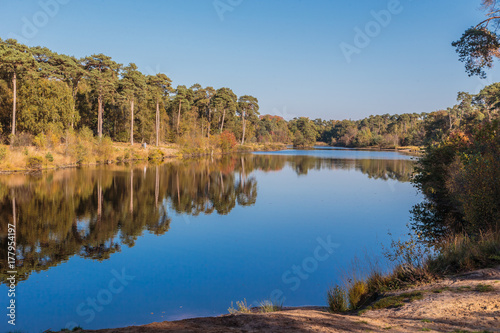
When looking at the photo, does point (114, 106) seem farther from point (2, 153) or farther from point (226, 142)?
point (2, 153)

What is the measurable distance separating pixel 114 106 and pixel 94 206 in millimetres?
40834

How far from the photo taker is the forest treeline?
35.7 metres

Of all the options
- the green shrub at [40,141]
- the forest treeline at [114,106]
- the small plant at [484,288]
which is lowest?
the small plant at [484,288]

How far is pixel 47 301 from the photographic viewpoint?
25.1 ft

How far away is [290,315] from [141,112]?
55.2 metres

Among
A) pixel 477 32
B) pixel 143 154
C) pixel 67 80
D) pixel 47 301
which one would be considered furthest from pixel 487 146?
pixel 67 80

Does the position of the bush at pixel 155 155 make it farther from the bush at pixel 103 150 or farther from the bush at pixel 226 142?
the bush at pixel 226 142

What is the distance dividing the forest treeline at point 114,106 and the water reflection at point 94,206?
11.7 meters

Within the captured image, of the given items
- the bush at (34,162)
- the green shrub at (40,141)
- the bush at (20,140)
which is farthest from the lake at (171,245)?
the green shrub at (40,141)

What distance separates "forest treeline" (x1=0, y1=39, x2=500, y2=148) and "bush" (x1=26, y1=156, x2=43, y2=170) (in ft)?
7.77

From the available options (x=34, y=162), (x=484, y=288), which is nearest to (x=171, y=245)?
(x=484, y=288)

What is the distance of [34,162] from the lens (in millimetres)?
29578

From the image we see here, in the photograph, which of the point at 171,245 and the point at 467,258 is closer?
the point at 467,258

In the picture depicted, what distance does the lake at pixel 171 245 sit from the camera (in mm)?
7801
